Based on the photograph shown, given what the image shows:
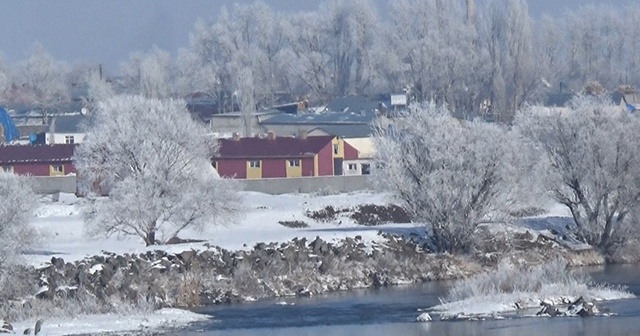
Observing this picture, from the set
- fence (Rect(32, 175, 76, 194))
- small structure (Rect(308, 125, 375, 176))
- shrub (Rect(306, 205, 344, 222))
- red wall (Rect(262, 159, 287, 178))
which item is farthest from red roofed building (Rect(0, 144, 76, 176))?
shrub (Rect(306, 205, 344, 222))

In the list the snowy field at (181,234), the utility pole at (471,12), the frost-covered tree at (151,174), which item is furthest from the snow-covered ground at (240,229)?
the utility pole at (471,12)

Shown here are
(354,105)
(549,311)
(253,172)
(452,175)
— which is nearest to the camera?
(549,311)

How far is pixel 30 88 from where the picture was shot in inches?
5507

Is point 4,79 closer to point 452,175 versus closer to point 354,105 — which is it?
point 354,105

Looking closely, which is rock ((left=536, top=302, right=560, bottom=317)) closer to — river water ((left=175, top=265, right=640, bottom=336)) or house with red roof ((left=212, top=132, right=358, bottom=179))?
river water ((left=175, top=265, right=640, bottom=336))

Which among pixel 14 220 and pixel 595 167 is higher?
pixel 595 167

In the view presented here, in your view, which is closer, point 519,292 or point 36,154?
point 519,292

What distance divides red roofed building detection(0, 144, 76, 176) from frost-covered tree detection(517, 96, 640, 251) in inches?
1173

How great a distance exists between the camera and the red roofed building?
69.9 meters

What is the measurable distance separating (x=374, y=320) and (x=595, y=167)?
1512cm

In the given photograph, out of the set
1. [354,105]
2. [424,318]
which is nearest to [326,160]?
[354,105]

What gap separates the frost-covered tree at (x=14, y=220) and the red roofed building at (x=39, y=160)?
106ft

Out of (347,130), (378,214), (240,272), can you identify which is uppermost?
(347,130)

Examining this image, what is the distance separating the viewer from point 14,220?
35.9 meters
